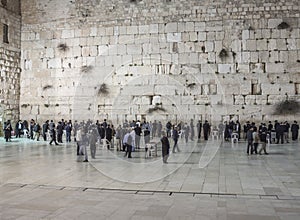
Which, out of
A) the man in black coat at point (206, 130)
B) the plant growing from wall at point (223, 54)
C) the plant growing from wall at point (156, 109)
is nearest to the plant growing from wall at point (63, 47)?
the plant growing from wall at point (156, 109)

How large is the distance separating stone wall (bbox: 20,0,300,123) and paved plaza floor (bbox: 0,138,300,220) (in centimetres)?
613

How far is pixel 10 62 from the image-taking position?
59.0ft

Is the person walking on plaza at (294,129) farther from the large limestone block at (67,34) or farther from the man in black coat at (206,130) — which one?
the large limestone block at (67,34)

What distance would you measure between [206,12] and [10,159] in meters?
11.6

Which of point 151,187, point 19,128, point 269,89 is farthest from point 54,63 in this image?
point 151,187

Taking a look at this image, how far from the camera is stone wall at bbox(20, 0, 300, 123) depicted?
1588 cm

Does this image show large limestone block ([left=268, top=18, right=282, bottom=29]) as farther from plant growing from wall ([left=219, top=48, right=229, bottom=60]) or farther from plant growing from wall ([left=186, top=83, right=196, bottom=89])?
plant growing from wall ([left=186, top=83, right=196, bottom=89])

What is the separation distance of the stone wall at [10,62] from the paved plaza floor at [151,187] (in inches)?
312

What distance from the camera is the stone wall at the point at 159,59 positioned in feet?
52.1

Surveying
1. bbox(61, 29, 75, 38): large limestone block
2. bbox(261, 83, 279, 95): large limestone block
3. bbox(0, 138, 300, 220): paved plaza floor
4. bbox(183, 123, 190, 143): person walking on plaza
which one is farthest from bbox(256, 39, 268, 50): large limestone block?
bbox(61, 29, 75, 38): large limestone block

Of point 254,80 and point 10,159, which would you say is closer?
point 10,159

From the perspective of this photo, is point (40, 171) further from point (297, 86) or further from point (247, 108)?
point (297, 86)

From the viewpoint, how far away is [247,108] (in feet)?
52.4

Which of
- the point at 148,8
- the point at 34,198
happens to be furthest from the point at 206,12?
the point at 34,198
